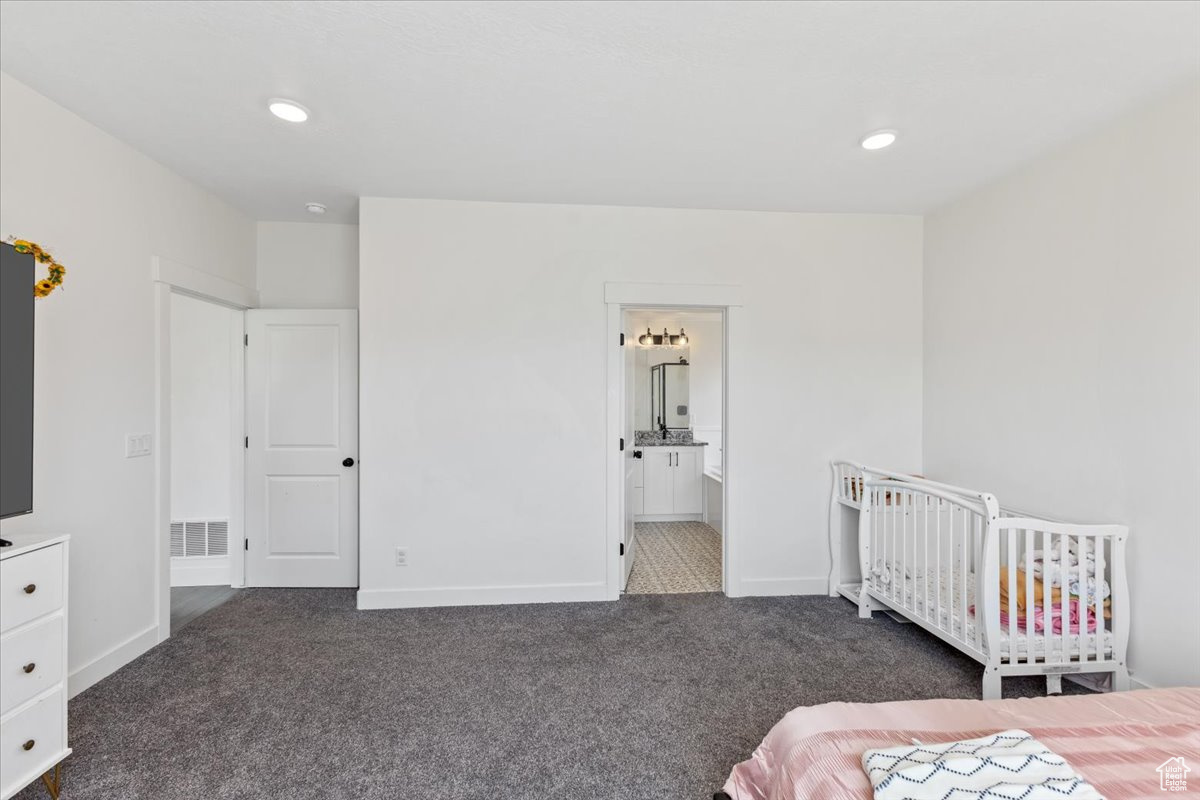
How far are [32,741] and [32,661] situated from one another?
24 centimetres

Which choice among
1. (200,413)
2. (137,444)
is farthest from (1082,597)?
(200,413)

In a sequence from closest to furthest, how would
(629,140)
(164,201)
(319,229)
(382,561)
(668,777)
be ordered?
(668,777), (629,140), (164,201), (382,561), (319,229)

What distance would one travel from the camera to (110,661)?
7.99ft

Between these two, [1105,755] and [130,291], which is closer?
[1105,755]

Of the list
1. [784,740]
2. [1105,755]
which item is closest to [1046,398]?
[1105,755]

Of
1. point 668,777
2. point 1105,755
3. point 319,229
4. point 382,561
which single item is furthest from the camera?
point 319,229

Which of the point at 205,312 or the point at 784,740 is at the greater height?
the point at 205,312

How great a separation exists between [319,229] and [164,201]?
3.19ft

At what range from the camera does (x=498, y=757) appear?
1.88 m

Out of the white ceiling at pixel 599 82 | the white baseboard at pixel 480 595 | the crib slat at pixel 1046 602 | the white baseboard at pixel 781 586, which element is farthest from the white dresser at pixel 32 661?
the crib slat at pixel 1046 602

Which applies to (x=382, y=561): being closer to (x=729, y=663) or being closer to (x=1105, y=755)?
(x=729, y=663)

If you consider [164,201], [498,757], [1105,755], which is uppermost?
[164,201]

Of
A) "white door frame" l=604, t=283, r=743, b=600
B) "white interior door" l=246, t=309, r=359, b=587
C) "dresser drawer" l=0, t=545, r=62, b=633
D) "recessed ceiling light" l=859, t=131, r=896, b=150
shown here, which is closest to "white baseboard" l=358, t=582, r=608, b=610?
"white door frame" l=604, t=283, r=743, b=600

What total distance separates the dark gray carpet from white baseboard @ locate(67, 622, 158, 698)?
0.05 metres
